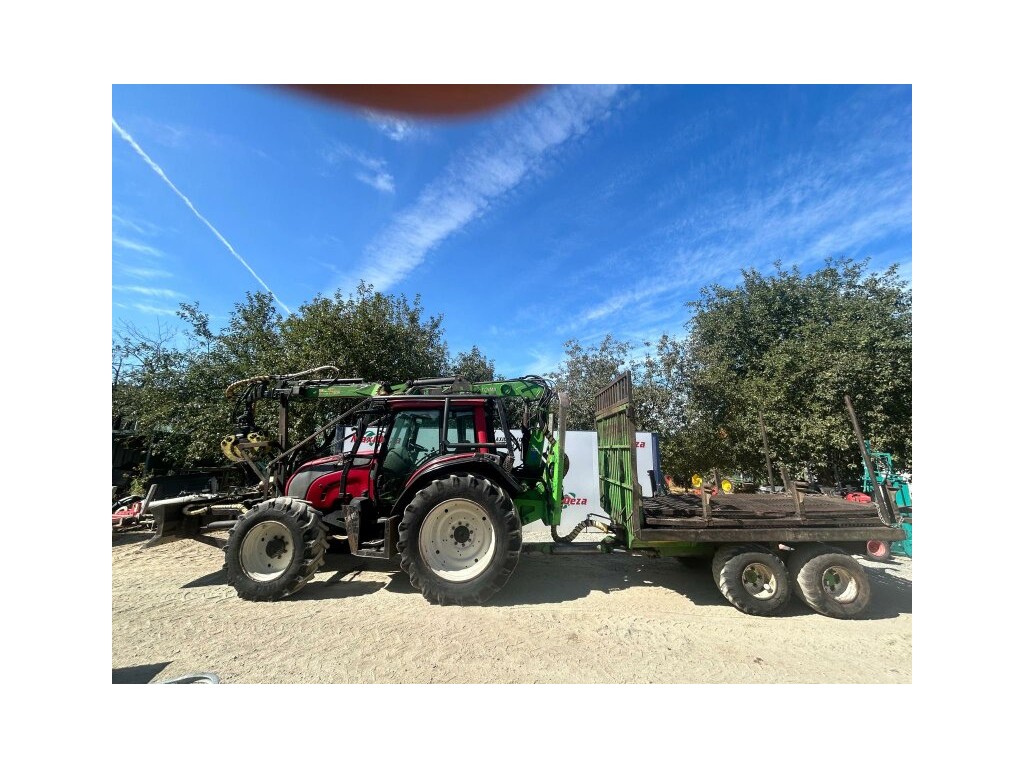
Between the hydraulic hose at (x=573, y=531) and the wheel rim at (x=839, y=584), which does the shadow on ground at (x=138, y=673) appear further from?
the wheel rim at (x=839, y=584)

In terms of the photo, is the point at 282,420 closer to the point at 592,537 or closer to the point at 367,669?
the point at 367,669

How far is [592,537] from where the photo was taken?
6.96 meters

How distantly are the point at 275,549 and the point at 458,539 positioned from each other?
1.93 m

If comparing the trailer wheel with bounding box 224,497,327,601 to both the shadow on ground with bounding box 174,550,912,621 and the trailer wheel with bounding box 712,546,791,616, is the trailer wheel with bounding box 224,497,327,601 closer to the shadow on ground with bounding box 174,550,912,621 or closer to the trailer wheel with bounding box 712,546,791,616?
the shadow on ground with bounding box 174,550,912,621

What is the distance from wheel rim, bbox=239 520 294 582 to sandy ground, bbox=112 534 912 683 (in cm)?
30

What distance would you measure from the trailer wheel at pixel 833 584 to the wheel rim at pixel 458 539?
2945 mm

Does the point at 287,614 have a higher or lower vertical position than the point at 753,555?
lower

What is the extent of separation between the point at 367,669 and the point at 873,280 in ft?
55.9

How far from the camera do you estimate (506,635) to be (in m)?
3.35

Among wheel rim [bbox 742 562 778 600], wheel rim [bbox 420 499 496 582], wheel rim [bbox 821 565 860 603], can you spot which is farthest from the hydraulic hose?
wheel rim [bbox 821 565 860 603]

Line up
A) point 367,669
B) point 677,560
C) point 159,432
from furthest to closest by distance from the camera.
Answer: point 159,432 < point 677,560 < point 367,669

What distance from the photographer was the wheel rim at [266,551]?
4.11 meters

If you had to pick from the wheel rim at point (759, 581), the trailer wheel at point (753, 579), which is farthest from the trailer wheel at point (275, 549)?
the wheel rim at point (759, 581)

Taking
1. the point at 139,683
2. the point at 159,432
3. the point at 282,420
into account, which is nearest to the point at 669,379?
the point at 282,420
